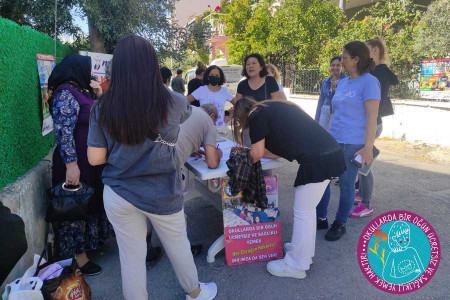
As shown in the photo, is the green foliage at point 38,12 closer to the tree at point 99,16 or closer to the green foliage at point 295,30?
the tree at point 99,16

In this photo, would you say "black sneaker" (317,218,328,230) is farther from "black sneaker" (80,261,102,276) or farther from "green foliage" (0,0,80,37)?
"green foliage" (0,0,80,37)

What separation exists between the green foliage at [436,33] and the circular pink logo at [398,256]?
22.3 ft

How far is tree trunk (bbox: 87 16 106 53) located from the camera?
5.17 meters

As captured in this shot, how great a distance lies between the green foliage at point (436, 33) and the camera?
26.9ft

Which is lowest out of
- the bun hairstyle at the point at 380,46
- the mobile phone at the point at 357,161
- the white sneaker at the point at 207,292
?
the white sneaker at the point at 207,292

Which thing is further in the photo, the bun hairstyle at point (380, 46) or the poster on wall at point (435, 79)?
the poster on wall at point (435, 79)

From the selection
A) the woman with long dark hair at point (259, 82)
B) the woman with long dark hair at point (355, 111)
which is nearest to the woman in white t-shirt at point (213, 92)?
the woman with long dark hair at point (259, 82)

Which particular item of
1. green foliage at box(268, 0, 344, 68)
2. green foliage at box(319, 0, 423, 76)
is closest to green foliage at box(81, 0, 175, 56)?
green foliage at box(319, 0, 423, 76)

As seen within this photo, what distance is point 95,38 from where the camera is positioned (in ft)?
17.4

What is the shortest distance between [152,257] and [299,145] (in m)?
1.62

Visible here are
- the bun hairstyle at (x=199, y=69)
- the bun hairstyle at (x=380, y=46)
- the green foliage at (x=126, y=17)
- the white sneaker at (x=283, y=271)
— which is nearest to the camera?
the white sneaker at (x=283, y=271)

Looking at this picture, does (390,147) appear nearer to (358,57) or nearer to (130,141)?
(358,57)

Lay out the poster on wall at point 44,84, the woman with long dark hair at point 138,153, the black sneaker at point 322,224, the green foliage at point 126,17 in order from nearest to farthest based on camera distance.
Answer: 1. the woman with long dark hair at point 138,153
2. the poster on wall at point 44,84
3. the black sneaker at point 322,224
4. the green foliage at point 126,17

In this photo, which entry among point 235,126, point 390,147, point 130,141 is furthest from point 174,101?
Result: point 390,147
